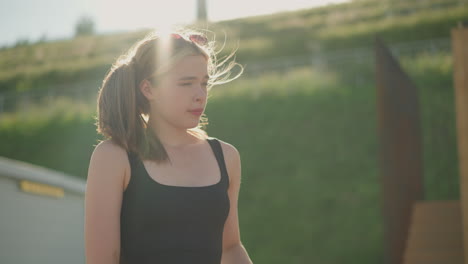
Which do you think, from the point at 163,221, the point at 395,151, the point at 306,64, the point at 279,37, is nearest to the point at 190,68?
the point at 163,221

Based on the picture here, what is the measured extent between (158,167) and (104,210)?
0.19 metres

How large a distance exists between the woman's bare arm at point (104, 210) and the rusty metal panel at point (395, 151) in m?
4.94

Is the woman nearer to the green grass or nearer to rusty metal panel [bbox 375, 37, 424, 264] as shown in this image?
rusty metal panel [bbox 375, 37, 424, 264]

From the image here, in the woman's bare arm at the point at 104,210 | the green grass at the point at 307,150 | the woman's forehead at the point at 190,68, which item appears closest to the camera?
the woman's bare arm at the point at 104,210

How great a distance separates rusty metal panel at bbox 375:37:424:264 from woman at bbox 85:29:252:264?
15.4 feet

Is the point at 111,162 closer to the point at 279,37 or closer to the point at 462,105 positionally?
the point at 462,105

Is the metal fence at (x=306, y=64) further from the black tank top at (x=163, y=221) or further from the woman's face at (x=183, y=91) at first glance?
the black tank top at (x=163, y=221)

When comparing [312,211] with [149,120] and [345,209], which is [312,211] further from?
[149,120]


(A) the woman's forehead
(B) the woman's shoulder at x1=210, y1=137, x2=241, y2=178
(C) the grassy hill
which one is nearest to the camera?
(A) the woman's forehead

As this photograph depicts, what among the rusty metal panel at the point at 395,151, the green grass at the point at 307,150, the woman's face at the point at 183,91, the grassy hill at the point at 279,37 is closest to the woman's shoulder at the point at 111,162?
the woman's face at the point at 183,91

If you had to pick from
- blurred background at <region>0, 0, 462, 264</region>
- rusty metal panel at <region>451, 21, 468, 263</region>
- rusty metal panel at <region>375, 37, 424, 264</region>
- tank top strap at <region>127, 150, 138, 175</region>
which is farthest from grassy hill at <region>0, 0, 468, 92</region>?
tank top strap at <region>127, 150, 138, 175</region>

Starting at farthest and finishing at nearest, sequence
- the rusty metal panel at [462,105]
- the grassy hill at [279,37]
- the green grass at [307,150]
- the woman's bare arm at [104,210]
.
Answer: the grassy hill at [279,37], the green grass at [307,150], the rusty metal panel at [462,105], the woman's bare arm at [104,210]

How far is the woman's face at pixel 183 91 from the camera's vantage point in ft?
5.87

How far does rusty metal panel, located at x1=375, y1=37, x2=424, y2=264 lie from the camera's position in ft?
21.0
